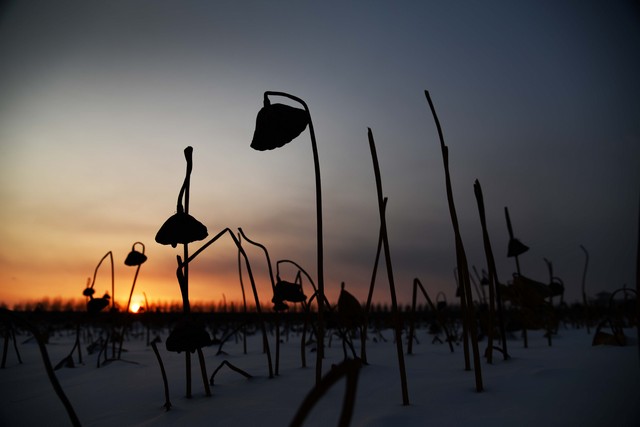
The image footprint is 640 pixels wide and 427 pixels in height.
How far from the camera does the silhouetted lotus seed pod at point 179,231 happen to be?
1799mm

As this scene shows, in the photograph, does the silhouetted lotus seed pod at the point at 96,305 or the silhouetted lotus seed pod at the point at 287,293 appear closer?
the silhouetted lotus seed pod at the point at 287,293

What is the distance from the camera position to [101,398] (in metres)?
2.20

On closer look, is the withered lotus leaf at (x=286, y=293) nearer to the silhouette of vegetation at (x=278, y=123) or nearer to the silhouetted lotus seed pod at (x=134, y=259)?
the silhouette of vegetation at (x=278, y=123)

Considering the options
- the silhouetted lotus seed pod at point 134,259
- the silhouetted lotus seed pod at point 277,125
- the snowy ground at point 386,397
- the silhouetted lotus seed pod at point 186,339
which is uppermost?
the silhouetted lotus seed pod at point 277,125

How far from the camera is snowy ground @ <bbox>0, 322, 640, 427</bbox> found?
4.94 feet

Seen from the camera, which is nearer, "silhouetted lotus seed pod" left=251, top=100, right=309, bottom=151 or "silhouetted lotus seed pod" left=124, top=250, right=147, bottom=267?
"silhouetted lotus seed pod" left=251, top=100, right=309, bottom=151

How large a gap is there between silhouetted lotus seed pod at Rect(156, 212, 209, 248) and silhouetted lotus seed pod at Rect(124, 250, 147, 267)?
2229 mm

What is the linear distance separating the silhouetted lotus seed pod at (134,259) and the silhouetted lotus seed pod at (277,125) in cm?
246

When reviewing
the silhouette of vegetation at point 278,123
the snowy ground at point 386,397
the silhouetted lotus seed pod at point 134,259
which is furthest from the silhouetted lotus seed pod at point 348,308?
the silhouetted lotus seed pod at point 134,259

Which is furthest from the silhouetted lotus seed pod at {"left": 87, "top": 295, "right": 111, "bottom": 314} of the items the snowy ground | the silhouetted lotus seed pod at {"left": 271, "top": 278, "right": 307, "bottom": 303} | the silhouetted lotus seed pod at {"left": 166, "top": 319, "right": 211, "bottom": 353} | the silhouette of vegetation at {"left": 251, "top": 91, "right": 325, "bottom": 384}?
the silhouette of vegetation at {"left": 251, "top": 91, "right": 325, "bottom": 384}

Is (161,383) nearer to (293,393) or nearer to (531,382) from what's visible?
(293,393)

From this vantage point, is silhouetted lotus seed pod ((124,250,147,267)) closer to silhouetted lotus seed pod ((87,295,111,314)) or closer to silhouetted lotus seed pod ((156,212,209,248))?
silhouetted lotus seed pod ((87,295,111,314))

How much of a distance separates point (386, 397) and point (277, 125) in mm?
1302

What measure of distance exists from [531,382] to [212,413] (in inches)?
56.3
